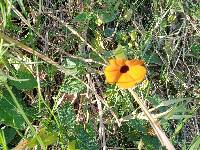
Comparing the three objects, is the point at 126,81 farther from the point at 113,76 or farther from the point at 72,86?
the point at 72,86

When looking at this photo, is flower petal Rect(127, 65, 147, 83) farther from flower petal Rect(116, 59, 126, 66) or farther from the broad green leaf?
the broad green leaf

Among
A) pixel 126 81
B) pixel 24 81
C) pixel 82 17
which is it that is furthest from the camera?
pixel 82 17

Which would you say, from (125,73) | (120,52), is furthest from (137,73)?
(120,52)

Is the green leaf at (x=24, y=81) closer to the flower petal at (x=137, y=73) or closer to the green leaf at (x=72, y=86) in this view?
the green leaf at (x=72, y=86)

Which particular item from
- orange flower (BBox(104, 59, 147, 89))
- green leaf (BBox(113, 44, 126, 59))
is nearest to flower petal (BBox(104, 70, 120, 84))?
orange flower (BBox(104, 59, 147, 89))

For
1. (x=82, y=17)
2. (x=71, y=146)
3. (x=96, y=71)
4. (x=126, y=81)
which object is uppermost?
(x=82, y=17)

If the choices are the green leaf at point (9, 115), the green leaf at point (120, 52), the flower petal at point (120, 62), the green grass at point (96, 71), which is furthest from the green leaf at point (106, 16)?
the green leaf at point (9, 115)

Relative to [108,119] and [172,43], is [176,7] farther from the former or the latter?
[108,119]
